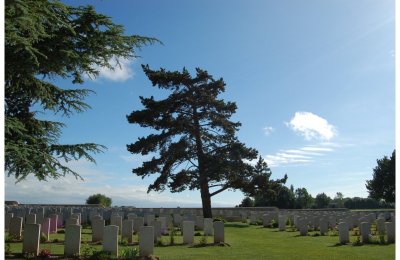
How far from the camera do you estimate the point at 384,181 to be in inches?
2020

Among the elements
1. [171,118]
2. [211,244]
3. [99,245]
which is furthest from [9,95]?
[171,118]

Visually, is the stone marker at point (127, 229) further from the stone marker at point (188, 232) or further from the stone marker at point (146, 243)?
the stone marker at point (146, 243)

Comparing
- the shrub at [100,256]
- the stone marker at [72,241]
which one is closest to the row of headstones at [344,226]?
the shrub at [100,256]

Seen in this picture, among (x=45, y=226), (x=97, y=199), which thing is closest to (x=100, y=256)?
(x=45, y=226)

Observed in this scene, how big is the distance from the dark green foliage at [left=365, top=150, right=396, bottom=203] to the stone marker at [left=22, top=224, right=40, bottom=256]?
→ 153 feet

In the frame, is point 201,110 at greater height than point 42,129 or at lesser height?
greater

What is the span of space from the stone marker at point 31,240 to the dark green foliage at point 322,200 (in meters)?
60.0

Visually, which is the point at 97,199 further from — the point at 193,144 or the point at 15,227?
the point at 15,227

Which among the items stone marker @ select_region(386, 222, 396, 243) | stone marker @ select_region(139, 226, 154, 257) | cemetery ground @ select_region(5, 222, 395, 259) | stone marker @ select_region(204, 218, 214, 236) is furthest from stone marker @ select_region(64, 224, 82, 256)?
stone marker @ select_region(386, 222, 396, 243)

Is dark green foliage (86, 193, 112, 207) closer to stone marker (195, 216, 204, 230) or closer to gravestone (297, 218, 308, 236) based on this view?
stone marker (195, 216, 204, 230)

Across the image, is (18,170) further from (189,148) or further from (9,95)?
(189,148)

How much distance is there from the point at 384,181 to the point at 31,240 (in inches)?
1879

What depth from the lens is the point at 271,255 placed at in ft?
38.3

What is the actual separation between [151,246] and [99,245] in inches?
122
